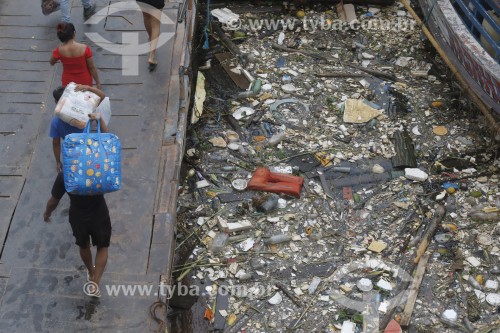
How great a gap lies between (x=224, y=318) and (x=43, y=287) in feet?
5.49

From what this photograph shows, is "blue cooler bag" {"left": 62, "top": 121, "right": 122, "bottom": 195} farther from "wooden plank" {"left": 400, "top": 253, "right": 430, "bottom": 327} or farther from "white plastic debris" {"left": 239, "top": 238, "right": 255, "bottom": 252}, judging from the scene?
"wooden plank" {"left": 400, "top": 253, "right": 430, "bottom": 327}

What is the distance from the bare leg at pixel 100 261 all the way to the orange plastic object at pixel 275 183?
238 cm

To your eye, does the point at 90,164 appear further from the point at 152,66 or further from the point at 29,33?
the point at 29,33

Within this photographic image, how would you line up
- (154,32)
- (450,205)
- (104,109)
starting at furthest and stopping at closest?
(154,32) → (450,205) → (104,109)

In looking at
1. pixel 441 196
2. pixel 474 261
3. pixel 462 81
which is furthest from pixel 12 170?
pixel 462 81

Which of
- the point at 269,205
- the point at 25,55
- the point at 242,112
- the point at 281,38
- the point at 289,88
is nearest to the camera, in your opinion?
the point at 269,205

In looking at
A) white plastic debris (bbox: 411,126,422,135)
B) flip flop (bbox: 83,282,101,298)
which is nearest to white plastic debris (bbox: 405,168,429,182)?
white plastic debris (bbox: 411,126,422,135)

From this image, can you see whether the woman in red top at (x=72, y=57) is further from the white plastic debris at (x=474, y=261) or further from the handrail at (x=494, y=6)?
the handrail at (x=494, y=6)

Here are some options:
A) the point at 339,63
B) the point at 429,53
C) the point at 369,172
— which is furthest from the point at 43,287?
the point at 429,53

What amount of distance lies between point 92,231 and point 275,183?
2760mm

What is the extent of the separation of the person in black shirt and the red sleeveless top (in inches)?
37.6

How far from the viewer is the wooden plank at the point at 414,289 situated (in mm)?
6055

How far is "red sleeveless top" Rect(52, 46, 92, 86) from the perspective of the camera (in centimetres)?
586

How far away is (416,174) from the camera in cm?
742
